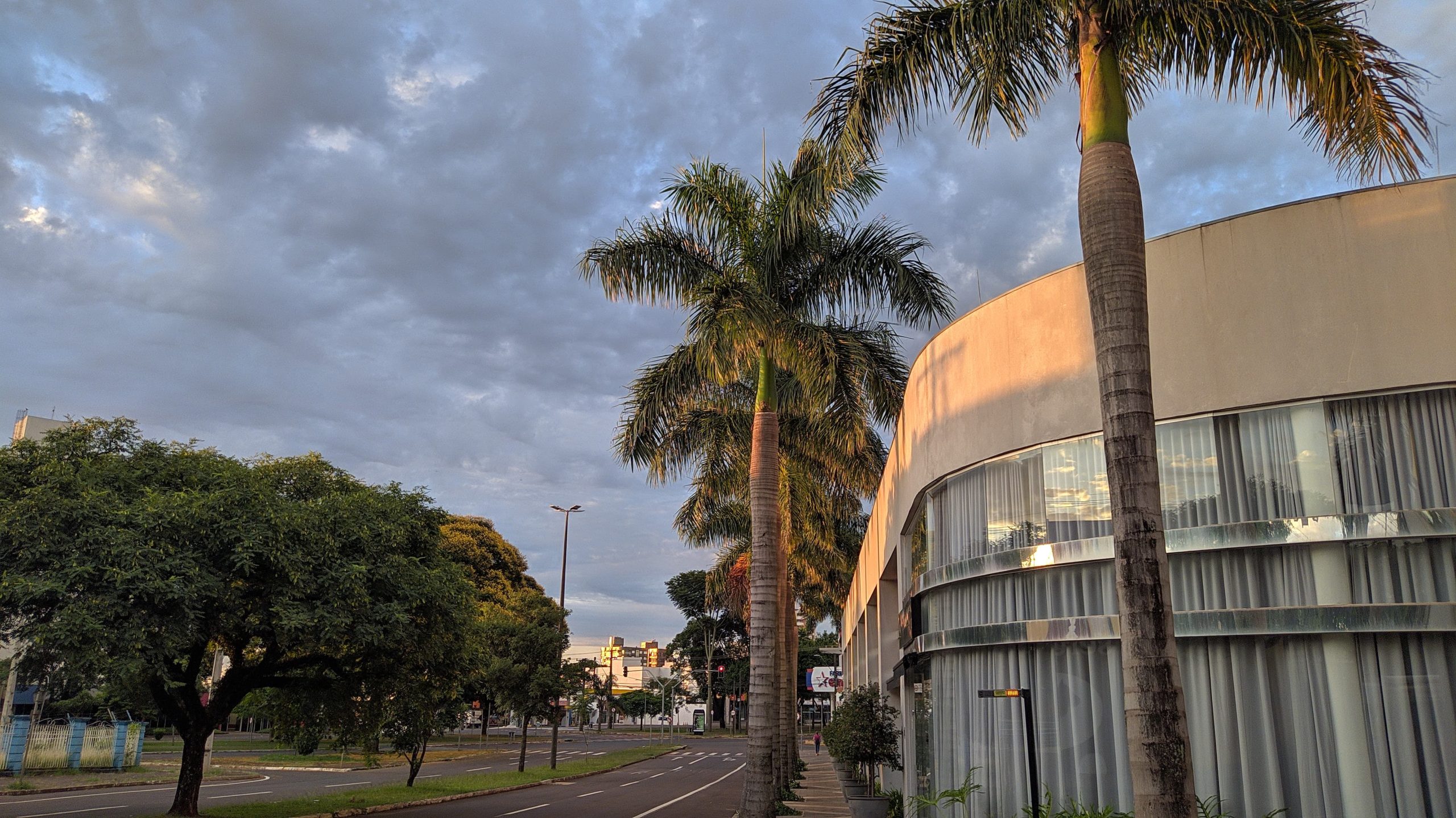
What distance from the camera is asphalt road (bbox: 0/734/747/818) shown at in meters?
20.8

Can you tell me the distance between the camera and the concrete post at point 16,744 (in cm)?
2881

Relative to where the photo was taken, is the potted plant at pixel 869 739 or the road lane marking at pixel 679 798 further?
the road lane marking at pixel 679 798

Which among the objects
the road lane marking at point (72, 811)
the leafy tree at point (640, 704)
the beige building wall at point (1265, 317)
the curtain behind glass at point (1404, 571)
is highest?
the beige building wall at point (1265, 317)

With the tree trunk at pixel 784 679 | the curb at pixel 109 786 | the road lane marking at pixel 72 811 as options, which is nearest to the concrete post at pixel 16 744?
the curb at pixel 109 786

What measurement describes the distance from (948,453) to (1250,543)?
4.48 meters

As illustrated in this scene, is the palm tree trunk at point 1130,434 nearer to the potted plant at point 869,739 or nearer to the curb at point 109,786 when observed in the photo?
the potted plant at point 869,739

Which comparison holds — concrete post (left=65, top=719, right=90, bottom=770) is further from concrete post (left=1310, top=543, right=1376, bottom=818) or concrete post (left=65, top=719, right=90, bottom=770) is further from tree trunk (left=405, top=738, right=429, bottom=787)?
concrete post (left=1310, top=543, right=1376, bottom=818)

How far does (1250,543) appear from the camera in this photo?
8812 millimetres

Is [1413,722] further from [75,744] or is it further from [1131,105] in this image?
[75,744]

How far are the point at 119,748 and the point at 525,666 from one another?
44.3 feet

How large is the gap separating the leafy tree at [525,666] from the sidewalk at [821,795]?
390 inches

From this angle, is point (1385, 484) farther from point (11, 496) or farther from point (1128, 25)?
point (11, 496)

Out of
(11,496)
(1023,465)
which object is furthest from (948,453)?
(11,496)

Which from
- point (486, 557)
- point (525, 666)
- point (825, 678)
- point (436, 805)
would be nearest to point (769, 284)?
point (436, 805)
